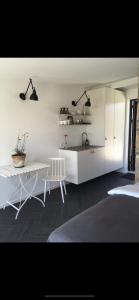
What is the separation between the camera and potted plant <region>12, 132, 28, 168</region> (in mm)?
2846

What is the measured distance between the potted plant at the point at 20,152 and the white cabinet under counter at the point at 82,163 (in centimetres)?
84

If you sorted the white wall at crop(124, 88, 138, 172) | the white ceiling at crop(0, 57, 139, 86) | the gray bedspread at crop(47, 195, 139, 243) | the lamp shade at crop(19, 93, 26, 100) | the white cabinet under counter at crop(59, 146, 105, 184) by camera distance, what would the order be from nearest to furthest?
the gray bedspread at crop(47, 195, 139, 243)
the white ceiling at crop(0, 57, 139, 86)
the lamp shade at crop(19, 93, 26, 100)
the white cabinet under counter at crop(59, 146, 105, 184)
the white wall at crop(124, 88, 138, 172)

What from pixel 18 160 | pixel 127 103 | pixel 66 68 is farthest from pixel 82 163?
pixel 127 103

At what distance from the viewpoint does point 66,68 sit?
2.70 m

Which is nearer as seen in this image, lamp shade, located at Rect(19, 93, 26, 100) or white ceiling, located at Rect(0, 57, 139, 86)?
white ceiling, located at Rect(0, 57, 139, 86)

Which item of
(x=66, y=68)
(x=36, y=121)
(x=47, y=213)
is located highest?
(x=66, y=68)

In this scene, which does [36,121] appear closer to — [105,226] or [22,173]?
[22,173]

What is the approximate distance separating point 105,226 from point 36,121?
2575mm

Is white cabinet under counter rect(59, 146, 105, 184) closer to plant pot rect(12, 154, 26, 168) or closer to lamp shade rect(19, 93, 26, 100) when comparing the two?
plant pot rect(12, 154, 26, 168)

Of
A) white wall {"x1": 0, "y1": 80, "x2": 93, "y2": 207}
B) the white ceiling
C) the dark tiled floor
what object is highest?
the white ceiling

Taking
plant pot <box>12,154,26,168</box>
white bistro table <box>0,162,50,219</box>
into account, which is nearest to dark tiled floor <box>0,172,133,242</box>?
white bistro table <box>0,162,50,219</box>

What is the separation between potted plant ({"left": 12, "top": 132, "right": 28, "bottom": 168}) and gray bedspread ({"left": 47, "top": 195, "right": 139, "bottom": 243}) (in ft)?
5.48

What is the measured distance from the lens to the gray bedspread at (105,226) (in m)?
1.14
